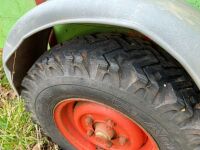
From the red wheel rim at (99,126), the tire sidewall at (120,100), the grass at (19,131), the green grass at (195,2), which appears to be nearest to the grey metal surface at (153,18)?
the green grass at (195,2)

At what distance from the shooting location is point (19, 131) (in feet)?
7.45

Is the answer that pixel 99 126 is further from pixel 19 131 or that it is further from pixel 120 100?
pixel 19 131

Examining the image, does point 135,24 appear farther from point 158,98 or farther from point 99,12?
point 158,98

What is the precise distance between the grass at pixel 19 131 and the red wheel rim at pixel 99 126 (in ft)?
0.74

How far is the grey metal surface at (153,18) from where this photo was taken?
1358 millimetres

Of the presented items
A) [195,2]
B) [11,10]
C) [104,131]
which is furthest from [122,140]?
[11,10]

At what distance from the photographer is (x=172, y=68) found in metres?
1.60

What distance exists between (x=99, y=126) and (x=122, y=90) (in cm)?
33

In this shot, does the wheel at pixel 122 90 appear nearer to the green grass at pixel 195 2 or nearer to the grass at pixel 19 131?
the green grass at pixel 195 2

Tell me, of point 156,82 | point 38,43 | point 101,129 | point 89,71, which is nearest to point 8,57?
point 38,43

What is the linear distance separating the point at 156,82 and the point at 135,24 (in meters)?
0.27

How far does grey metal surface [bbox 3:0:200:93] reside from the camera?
1.36 metres

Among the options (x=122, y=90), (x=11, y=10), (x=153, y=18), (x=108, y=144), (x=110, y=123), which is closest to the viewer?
(x=153, y=18)

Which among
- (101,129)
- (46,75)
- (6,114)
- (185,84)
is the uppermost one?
(185,84)
